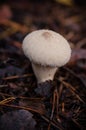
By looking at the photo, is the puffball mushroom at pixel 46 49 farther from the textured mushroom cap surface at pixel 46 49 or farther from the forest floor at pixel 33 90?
the forest floor at pixel 33 90

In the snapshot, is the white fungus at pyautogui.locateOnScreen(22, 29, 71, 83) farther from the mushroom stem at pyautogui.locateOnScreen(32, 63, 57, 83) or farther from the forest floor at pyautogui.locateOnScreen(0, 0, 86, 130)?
the forest floor at pyautogui.locateOnScreen(0, 0, 86, 130)

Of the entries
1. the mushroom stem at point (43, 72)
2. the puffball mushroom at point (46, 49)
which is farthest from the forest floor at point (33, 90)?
the puffball mushroom at point (46, 49)

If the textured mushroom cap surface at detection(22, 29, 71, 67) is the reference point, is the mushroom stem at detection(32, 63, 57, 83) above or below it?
below

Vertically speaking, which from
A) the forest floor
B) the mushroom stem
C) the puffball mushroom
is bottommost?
the forest floor

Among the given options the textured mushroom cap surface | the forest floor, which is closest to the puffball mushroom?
the textured mushroom cap surface

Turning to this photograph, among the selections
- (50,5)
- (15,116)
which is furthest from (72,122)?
(50,5)

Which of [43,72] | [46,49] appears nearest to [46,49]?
[46,49]

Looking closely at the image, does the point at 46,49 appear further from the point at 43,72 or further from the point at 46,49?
the point at 43,72
